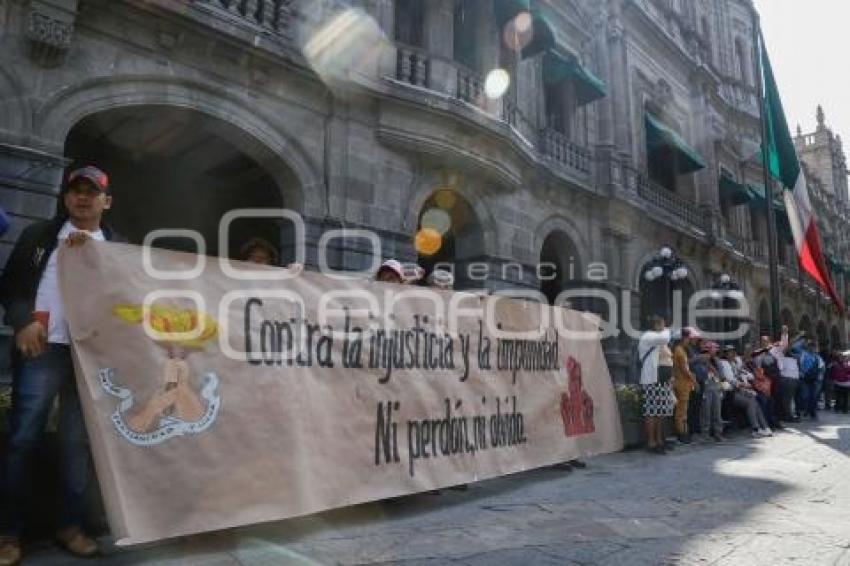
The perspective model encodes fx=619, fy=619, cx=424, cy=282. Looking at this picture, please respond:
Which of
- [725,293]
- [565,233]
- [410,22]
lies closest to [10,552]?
[410,22]

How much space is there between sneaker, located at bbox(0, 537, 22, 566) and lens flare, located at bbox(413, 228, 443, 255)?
27.7ft

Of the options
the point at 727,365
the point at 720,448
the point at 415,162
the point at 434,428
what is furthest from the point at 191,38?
the point at 727,365

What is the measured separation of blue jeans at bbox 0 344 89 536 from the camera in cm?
310

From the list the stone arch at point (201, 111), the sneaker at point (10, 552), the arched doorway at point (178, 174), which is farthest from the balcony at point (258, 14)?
the sneaker at point (10, 552)

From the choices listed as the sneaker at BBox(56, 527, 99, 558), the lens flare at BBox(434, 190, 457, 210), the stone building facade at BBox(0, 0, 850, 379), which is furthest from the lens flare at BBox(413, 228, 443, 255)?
the sneaker at BBox(56, 527, 99, 558)

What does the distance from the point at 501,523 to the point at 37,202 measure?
5.52m

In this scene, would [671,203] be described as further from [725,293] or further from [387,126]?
[387,126]

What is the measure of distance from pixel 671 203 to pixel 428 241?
9.17 m

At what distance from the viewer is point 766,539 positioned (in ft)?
12.5

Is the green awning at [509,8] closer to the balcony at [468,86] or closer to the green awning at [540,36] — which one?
the green awning at [540,36]

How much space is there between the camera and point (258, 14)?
837cm

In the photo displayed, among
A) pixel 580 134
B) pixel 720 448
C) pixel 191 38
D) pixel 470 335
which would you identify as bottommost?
pixel 720 448

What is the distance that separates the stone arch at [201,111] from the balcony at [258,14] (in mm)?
895

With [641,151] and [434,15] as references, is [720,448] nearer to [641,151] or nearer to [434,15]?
[434,15]
